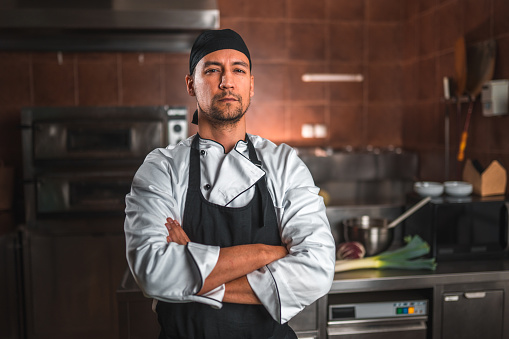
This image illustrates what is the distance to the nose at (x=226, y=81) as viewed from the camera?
134 cm

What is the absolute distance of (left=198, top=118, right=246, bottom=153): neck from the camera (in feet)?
4.69

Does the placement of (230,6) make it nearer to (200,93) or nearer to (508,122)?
(508,122)

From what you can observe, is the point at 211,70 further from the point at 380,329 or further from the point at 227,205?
the point at 380,329

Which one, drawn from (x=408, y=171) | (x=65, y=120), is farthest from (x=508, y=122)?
(x=65, y=120)

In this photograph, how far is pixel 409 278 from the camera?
79.7 inches

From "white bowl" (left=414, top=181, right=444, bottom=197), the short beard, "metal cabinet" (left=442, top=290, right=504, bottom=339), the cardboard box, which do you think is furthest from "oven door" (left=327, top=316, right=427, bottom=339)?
the short beard

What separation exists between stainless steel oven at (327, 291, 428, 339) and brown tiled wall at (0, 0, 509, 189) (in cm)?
169

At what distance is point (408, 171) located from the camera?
13.0 ft

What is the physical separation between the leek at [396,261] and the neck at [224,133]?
91 cm

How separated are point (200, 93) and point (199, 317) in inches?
24.9

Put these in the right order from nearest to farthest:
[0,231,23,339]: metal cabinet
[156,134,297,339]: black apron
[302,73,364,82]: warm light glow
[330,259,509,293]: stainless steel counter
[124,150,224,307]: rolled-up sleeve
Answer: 1. [124,150,224,307]: rolled-up sleeve
2. [156,134,297,339]: black apron
3. [330,259,509,293]: stainless steel counter
4. [0,231,23,339]: metal cabinet
5. [302,73,364,82]: warm light glow

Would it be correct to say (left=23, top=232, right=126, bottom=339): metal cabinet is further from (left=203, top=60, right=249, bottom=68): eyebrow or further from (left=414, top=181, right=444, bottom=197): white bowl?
(left=203, top=60, right=249, bottom=68): eyebrow

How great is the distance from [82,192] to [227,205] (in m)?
2.10

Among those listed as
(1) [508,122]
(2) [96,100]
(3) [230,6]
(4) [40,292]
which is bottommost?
(4) [40,292]
